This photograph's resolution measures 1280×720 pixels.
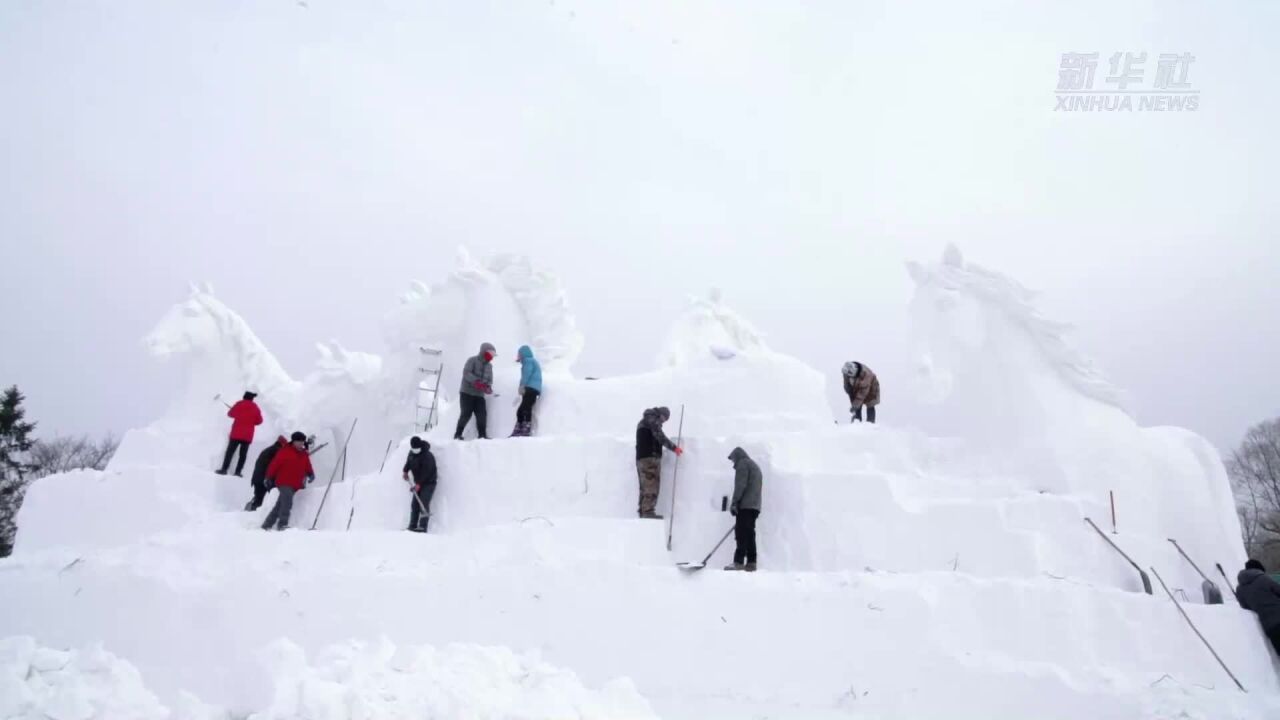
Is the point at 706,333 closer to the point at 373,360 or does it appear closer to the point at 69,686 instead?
the point at 373,360

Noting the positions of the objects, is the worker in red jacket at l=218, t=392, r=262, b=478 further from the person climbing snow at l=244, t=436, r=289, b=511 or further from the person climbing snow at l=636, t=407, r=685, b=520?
the person climbing snow at l=636, t=407, r=685, b=520

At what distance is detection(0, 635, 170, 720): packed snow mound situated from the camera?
5629mm

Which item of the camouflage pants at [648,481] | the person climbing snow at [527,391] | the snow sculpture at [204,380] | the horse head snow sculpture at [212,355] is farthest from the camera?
the horse head snow sculpture at [212,355]

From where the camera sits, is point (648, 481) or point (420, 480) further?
point (420, 480)

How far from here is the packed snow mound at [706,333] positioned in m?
16.2

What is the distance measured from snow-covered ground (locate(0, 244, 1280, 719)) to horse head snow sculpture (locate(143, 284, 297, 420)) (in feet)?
14.8

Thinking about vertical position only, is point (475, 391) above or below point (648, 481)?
above

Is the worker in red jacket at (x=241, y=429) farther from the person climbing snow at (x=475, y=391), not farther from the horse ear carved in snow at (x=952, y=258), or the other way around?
the horse ear carved in snow at (x=952, y=258)

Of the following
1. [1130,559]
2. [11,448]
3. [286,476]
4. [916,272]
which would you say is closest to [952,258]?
[916,272]

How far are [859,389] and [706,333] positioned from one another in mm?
5529

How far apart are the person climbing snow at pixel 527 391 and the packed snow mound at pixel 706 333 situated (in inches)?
199

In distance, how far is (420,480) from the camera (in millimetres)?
10023

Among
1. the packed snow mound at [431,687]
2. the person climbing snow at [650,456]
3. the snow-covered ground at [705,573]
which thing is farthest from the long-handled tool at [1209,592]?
the packed snow mound at [431,687]

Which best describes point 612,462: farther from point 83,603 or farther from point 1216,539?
point 1216,539
